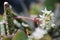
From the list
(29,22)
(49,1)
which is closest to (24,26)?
(29,22)

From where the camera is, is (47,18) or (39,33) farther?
(39,33)

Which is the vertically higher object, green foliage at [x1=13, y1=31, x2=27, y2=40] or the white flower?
green foliage at [x1=13, y1=31, x2=27, y2=40]

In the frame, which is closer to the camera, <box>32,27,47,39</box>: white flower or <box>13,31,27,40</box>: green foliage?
<box>13,31,27,40</box>: green foliage

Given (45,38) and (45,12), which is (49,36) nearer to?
(45,38)

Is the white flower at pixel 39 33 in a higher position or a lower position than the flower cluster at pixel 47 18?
lower

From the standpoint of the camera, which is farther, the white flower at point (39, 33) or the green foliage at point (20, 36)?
the white flower at point (39, 33)

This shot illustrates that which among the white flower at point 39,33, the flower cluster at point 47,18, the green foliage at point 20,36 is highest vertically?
the flower cluster at point 47,18

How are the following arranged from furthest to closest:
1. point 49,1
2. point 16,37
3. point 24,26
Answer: point 49,1
point 24,26
point 16,37

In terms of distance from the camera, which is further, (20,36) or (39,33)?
(39,33)

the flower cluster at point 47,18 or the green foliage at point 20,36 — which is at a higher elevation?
the flower cluster at point 47,18

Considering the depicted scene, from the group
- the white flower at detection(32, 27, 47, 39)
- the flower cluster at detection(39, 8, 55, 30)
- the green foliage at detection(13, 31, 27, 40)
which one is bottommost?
the white flower at detection(32, 27, 47, 39)

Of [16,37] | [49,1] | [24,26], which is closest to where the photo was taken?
[16,37]
